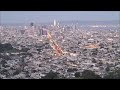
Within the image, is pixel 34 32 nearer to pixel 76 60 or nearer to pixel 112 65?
pixel 76 60
